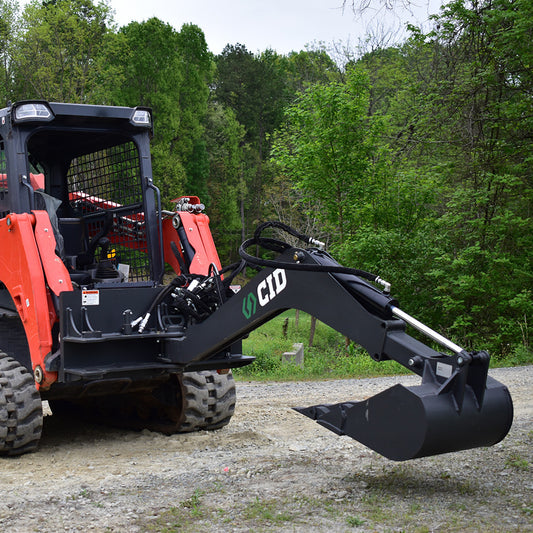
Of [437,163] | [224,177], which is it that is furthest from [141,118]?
[224,177]

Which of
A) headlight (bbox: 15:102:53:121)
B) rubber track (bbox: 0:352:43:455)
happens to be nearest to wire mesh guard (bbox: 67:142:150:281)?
headlight (bbox: 15:102:53:121)

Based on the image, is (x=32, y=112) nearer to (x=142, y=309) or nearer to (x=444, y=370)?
(x=142, y=309)

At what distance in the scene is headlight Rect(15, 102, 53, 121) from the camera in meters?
5.43

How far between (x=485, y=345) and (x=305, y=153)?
6.67 metres

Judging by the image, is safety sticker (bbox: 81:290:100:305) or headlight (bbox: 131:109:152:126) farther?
headlight (bbox: 131:109:152:126)

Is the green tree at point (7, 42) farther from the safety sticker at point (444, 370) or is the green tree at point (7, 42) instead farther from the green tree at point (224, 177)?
the safety sticker at point (444, 370)

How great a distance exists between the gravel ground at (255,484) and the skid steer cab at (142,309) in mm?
370

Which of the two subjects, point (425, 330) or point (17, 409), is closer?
point (425, 330)

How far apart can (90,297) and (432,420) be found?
2.82 m

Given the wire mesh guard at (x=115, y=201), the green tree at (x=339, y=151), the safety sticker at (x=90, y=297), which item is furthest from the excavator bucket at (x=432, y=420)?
the green tree at (x=339, y=151)

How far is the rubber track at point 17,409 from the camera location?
17.2 ft

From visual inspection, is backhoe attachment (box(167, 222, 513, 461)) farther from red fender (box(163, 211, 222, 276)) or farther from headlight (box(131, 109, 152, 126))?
headlight (box(131, 109, 152, 126))

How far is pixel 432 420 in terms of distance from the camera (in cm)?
353

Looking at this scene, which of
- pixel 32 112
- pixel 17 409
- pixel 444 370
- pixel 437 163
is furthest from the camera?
pixel 437 163
